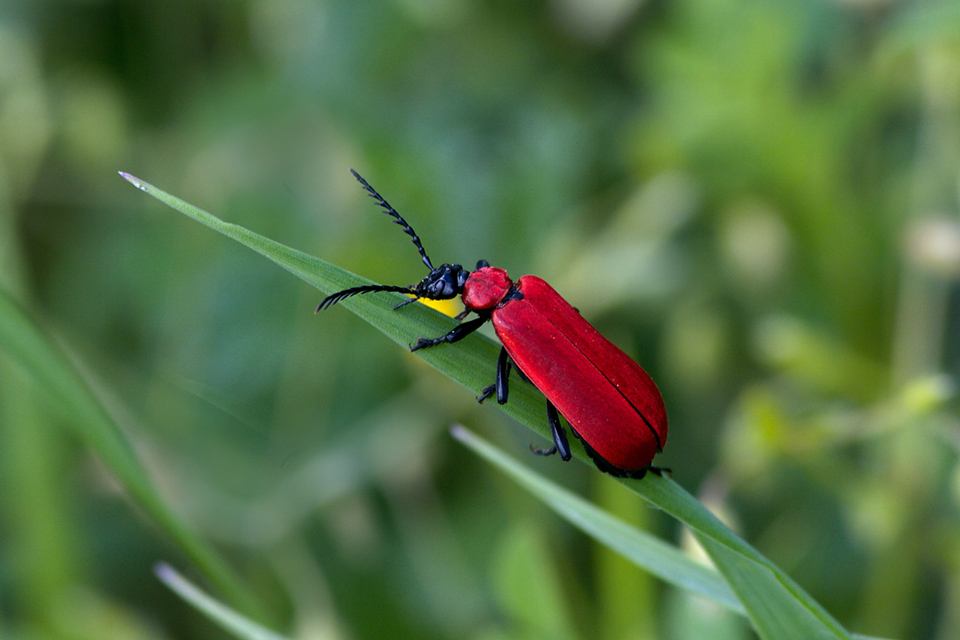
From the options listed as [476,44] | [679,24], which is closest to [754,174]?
[679,24]

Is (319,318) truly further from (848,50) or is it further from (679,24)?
(848,50)

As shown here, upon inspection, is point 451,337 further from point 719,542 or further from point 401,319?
point 719,542

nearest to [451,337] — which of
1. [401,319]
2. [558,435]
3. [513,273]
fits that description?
[401,319]

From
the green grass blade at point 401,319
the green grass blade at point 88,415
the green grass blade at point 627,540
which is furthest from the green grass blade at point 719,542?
the green grass blade at point 88,415

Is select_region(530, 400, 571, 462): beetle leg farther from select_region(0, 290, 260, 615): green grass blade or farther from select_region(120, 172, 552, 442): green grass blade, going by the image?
select_region(0, 290, 260, 615): green grass blade

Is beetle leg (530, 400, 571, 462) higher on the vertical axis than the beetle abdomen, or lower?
lower

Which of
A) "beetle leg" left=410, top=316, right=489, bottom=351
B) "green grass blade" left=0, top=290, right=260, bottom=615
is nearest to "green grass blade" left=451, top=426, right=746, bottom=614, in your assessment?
"beetle leg" left=410, top=316, right=489, bottom=351

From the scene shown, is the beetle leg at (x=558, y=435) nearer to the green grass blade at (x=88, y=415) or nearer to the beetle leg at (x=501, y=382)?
the beetle leg at (x=501, y=382)

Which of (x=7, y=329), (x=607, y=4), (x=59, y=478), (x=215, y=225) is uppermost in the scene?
(x=607, y=4)
